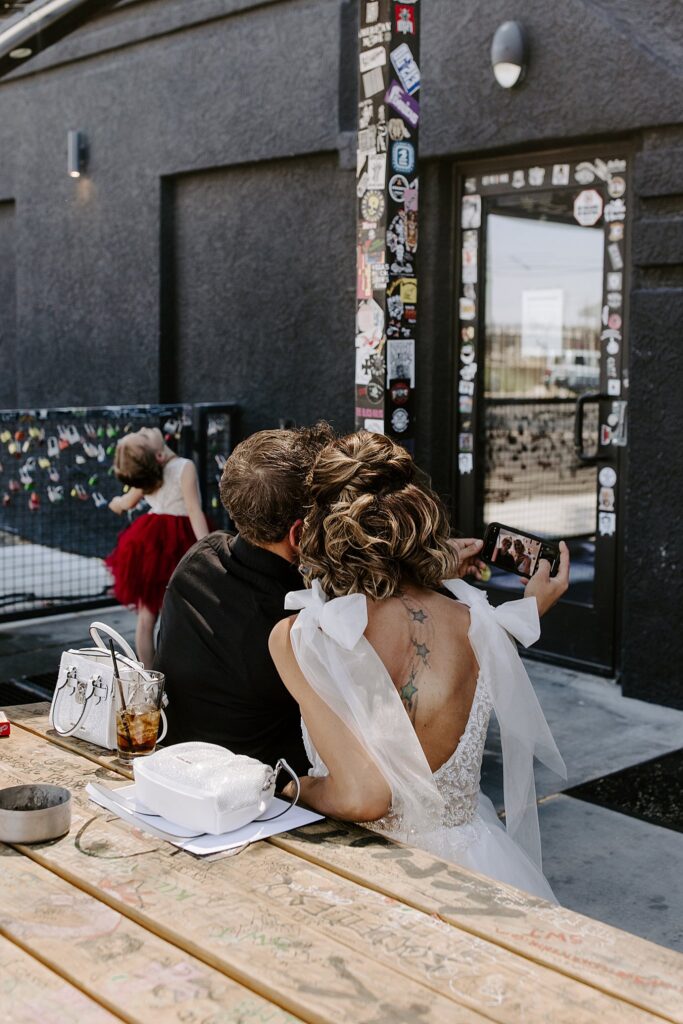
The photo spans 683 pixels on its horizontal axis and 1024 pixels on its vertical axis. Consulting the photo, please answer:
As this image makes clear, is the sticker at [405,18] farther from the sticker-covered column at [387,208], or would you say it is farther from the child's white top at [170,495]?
the child's white top at [170,495]

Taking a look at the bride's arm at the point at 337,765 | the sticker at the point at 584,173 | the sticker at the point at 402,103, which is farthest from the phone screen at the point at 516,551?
the sticker at the point at 584,173

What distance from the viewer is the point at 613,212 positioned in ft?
18.6

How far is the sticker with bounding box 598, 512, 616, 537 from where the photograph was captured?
582cm

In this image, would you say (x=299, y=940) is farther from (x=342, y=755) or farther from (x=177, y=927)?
(x=342, y=755)

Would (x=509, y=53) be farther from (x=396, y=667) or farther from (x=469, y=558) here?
(x=396, y=667)

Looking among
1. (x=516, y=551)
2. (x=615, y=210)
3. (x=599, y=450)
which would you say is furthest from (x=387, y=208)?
(x=599, y=450)

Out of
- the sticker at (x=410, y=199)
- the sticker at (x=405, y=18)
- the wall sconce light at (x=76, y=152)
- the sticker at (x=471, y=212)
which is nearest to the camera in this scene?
the sticker at (x=405, y=18)

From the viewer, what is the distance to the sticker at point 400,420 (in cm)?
427

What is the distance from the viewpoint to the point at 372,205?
416 centimetres

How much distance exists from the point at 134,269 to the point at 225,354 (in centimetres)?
112

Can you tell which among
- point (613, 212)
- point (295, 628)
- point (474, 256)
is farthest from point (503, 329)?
point (295, 628)

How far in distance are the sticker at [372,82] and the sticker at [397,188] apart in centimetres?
29

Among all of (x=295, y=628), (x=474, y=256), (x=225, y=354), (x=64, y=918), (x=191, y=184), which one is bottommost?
(x=64, y=918)

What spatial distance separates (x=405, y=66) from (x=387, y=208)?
1.61 feet
